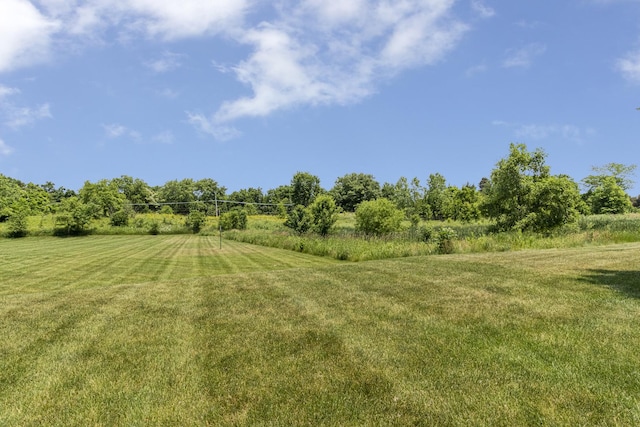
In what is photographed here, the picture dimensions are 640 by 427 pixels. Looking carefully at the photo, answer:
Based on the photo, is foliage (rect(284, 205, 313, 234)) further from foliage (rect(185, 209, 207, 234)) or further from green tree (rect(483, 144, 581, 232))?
foliage (rect(185, 209, 207, 234))

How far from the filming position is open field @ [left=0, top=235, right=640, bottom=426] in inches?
132

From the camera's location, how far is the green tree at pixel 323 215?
1249 inches

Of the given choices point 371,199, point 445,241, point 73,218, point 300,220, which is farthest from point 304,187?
point 445,241

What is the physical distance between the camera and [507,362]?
159 inches

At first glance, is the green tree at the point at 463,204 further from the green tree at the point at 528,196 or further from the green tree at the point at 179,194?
the green tree at the point at 179,194

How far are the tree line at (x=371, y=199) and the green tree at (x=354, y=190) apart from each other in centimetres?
27

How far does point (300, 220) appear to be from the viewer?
35.2 metres

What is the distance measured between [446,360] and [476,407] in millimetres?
956

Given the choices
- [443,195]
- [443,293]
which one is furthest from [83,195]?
[443,293]

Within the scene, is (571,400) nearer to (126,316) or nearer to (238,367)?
(238,367)

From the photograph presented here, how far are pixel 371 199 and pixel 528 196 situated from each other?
49.8 m

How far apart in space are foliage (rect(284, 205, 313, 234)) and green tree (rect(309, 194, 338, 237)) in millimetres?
1426

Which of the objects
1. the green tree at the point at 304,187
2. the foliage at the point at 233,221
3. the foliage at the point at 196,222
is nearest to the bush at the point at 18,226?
the foliage at the point at 196,222

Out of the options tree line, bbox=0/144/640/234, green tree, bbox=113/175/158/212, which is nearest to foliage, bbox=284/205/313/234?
tree line, bbox=0/144/640/234
